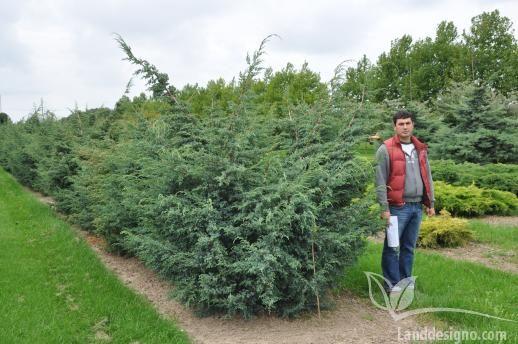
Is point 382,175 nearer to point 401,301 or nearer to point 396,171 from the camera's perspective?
point 396,171

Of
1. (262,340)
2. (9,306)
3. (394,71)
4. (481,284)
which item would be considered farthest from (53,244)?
(394,71)

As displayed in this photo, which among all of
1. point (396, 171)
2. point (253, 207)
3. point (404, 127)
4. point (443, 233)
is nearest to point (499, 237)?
point (443, 233)

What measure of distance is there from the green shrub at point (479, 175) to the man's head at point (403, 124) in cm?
569

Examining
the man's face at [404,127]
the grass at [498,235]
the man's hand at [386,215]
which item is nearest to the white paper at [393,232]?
the man's hand at [386,215]

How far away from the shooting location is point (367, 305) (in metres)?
5.07

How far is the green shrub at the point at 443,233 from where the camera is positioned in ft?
24.0

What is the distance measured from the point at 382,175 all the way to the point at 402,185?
0.24 m

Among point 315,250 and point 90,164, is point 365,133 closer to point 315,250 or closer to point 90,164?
point 315,250

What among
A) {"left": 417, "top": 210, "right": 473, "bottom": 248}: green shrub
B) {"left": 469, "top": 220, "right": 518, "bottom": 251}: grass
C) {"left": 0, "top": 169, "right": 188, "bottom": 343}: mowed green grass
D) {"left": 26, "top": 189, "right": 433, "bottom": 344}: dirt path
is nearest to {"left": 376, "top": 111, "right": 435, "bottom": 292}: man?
{"left": 26, "top": 189, "right": 433, "bottom": 344}: dirt path

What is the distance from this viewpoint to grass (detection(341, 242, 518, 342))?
4.40m

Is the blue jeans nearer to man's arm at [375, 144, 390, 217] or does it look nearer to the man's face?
man's arm at [375, 144, 390, 217]

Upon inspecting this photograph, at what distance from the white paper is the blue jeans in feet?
0.30

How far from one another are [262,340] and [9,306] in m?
2.73

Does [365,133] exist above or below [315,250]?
above
